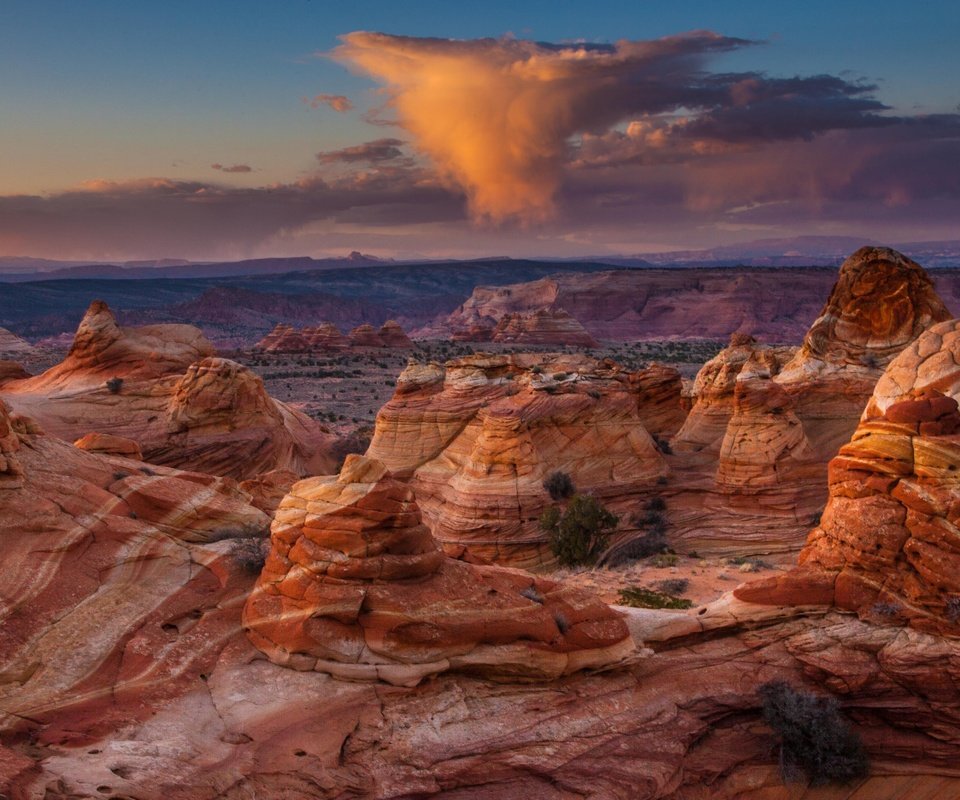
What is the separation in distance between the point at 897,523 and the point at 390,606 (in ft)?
23.3

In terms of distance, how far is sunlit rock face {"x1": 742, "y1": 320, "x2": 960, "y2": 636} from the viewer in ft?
34.5

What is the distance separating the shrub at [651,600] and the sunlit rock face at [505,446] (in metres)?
6.99

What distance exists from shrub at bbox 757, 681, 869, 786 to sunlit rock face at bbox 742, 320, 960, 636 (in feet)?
5.02

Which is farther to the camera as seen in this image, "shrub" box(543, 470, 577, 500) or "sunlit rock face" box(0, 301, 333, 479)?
"sunlit rock face" box(0, 301, 333, 479)

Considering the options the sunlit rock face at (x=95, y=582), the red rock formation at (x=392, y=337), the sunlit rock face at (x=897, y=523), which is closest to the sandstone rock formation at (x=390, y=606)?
the sunlit rock face at (x=95, y=582)

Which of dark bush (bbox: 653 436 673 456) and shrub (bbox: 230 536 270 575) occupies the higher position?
shrub (bbox: 230 536 270 575)

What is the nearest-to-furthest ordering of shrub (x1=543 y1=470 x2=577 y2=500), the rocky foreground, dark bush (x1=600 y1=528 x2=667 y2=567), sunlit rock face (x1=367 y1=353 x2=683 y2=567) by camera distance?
the rocky foreground
dark bush (x1=600 y1=528 x2=667 y2=567)
sunlit rock face (x1=367 y1=353 x2=683 y2=567)
shrub (x1=543 y1=470 x2=577 y2=500)

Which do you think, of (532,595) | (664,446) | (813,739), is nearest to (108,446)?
(532,595)

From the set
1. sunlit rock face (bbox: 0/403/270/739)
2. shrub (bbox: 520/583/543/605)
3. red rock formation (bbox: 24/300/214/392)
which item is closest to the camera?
sunlit rock face (bbox: 0/403/270/739)

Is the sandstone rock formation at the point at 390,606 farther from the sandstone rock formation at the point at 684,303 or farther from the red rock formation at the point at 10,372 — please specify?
the sandstone rock formation at the point at 684,303

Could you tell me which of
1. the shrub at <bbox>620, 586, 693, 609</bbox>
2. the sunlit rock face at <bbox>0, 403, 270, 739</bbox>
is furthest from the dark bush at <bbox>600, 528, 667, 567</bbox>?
the sunlit rock face at <bbox>0, 403, 270, 739</bbox>

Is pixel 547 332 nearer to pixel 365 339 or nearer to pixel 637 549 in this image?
pixel 365 339

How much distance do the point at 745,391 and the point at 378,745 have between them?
65.4 ft

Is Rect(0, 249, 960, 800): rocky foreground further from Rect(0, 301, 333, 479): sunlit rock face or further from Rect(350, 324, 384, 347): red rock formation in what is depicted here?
Rect(350, 324, 384, 347): red rock formation
